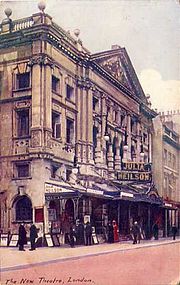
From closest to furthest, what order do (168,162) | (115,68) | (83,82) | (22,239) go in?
(22,239)
(83,82)
(115,68)
(168,162)

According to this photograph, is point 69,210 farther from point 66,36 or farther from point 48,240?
point 66,36

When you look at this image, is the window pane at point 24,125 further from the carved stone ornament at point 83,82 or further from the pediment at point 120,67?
the pediment at point 120,67

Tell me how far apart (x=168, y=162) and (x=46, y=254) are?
5.62 ft

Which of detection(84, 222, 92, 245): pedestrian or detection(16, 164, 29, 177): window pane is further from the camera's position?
detection(84, 222, 92, 245): pedestrian

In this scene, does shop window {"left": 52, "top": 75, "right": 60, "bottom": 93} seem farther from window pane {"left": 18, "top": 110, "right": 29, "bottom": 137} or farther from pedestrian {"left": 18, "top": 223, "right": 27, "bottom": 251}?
pedestrian {"left": 18, "top": 223, "right": 27, "bottom": 251}

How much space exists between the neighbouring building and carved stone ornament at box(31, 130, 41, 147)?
130cm

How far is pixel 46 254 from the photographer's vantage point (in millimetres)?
3529

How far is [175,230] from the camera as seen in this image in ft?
15.7

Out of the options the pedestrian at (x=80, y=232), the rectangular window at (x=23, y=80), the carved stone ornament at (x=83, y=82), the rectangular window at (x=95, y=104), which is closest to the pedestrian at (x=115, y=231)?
the pedestrian at (x=80, y=232)

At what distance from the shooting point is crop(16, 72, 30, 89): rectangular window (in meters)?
3.65

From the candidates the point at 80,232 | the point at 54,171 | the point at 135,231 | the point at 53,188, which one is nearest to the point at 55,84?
the point at 54,171

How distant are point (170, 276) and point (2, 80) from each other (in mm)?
1730

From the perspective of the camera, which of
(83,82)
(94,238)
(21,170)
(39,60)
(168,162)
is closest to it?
(21,170)

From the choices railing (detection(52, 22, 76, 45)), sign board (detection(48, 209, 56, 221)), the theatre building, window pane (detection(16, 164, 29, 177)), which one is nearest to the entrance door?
the theatre building
